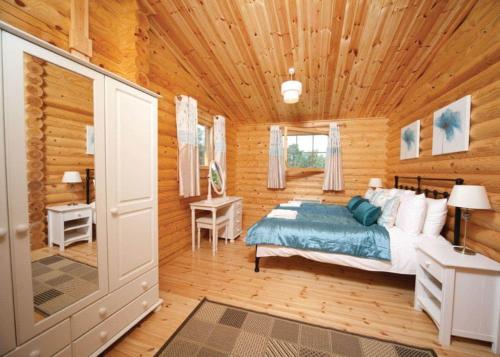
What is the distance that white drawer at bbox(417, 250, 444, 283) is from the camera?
1539 mm

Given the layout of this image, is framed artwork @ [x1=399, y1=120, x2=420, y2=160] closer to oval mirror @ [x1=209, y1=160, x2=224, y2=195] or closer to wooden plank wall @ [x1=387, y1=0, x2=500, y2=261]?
wooden plank wall @ [x1=387, y1=0, x2=500, y2=261]

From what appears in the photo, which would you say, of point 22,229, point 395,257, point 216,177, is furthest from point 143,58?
point 395,257

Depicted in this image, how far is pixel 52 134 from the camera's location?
1.06 metres

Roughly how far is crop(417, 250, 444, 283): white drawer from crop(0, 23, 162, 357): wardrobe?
2.30 m

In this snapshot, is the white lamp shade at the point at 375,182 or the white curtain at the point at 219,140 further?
the white curtain at the point at 219,140

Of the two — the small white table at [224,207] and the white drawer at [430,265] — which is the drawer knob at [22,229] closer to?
the small white table at [224,207]

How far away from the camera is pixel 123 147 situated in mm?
1429

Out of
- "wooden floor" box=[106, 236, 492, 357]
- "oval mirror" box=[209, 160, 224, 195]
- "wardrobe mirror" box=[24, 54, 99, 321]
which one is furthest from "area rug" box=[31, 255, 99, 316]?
"oval mirror" box=[209, 160, 224, 195]

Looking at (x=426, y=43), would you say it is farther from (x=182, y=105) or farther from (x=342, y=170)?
(x=182, y=105)

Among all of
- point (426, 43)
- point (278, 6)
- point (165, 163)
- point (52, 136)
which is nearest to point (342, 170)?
point (426, 43)

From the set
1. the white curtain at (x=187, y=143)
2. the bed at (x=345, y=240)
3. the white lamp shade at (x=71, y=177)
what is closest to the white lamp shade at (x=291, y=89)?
the white curtain at (x=187, y=143)

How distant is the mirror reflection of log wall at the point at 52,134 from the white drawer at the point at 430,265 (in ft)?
8.40

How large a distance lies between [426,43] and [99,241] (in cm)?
367

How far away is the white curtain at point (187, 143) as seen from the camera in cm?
286
